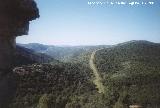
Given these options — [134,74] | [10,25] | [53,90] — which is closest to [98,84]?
[134,74]

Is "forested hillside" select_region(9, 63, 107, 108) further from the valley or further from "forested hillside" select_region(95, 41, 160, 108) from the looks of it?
"forested hillside" select_region(95, 41, 160, 108)

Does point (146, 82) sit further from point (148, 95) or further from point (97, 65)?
point (97, 65)

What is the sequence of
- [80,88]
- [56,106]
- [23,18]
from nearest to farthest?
[23,18]
[56,106]
[80,88]

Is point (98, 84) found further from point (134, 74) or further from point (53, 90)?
point (53, 90)

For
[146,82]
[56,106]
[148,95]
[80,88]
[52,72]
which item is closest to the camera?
[56,106]

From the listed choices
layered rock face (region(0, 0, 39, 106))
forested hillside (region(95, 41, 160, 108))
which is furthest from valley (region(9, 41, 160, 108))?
layered rock face (region(0, 0, 39, 106))

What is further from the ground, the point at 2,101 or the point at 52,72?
the point at 2,101

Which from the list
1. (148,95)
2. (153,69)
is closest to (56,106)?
(148,95)
